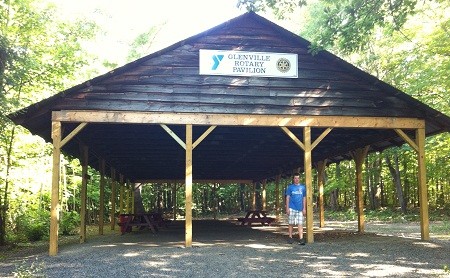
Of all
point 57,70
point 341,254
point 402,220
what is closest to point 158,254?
point 341,254

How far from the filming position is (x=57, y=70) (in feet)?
47.5

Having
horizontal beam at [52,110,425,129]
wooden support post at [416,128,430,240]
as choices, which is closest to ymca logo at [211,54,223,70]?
horizontal beam at [52,110,425,129]

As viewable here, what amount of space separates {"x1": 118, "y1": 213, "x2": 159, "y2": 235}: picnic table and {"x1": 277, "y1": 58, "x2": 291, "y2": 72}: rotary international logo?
6.95m

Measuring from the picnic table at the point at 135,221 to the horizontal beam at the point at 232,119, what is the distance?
18.0 feet

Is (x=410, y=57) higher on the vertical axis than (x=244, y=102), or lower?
higher

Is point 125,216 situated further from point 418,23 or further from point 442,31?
point 418,23

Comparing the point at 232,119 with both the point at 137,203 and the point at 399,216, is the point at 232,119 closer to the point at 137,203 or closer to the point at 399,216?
the point at 399,216

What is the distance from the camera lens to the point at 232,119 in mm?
10328

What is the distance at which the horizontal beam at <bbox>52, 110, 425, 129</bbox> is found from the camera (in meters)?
9.85

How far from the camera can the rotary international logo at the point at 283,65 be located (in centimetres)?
1080

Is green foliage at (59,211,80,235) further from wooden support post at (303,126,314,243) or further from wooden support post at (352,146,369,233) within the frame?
wooden support post at (352,146,369,233)

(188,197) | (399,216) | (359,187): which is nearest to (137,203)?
(399,216)

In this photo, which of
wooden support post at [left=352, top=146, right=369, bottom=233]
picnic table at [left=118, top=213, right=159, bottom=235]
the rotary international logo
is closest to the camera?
the rotary international logo

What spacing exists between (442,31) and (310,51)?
338 inches
